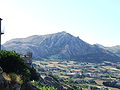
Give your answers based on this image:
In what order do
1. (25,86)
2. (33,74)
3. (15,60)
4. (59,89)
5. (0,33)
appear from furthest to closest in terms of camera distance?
(59,89) < (33,74) < (0,33) < (15,60) < (25,86)

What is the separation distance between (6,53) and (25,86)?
7.06m

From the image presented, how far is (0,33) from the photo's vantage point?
73625mm

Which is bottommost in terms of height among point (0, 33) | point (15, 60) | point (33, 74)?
point (33, 74)

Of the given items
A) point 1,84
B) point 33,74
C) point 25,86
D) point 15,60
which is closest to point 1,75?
point 1,84

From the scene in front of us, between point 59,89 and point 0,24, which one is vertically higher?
point 0,24

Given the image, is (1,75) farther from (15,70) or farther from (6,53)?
(6,53)

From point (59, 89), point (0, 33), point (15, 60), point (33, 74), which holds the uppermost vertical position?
point (0, 33)

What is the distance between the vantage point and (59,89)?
341 feet

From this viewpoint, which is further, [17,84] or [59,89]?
[59,89]

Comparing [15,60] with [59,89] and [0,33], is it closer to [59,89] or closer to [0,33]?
[0,33]

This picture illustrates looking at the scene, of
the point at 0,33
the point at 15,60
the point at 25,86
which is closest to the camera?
the point at 25,86

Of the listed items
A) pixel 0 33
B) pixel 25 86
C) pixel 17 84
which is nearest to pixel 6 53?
pixel 25 86

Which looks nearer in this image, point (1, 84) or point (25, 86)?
point (1, 84)

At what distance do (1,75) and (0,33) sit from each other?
143 feet
